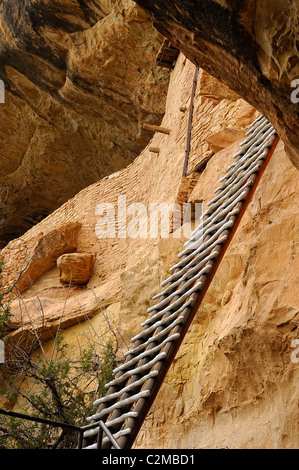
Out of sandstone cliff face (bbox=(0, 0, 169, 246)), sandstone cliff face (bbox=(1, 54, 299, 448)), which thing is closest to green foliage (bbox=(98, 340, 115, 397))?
sandstone cliff face (bbox=(1, 54, 299, 448))

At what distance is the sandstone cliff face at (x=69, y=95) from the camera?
11.3 meters

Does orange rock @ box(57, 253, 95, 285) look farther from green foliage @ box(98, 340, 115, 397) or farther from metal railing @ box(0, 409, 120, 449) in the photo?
metal railing @ box(0, 409, 120, 449)

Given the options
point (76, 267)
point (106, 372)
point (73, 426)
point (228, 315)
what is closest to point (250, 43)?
point (73, 426)

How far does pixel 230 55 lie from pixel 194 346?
8.32 feet

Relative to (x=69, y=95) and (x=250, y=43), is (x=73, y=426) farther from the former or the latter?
(x=69, y=95)

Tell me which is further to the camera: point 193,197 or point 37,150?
point 37,150

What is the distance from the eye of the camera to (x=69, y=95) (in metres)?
13.1

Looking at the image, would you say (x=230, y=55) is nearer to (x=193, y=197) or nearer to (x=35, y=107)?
(x=193, y=197)

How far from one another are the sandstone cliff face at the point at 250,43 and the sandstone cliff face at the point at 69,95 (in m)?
7.89

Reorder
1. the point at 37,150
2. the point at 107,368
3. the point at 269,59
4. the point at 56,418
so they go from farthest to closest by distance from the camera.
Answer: the point at 37,150 < the point at 107,368 < the point at 56,418 < the point at 269,59

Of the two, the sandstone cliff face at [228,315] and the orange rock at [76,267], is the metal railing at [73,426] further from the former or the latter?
the orange rock at [76,267]

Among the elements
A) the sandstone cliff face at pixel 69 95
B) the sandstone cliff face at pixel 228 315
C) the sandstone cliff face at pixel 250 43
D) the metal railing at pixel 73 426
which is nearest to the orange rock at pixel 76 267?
the sandstone cliff face at pixel 228 315
